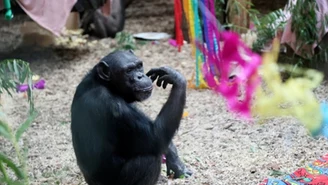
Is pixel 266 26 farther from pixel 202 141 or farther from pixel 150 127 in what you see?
pixel 150 127

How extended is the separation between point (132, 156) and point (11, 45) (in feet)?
11.4

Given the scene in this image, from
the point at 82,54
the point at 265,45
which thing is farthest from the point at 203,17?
the point at 82,54

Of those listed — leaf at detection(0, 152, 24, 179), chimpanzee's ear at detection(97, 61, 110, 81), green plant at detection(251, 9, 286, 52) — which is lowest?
green plant at detection(251, 9, 286, 52)

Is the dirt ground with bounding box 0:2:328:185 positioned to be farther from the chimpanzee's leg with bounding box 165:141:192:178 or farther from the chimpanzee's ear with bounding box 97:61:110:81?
the chimpanzee's ear with bounding box 97:61:110:81

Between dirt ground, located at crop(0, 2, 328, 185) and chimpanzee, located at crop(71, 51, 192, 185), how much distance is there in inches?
17.9

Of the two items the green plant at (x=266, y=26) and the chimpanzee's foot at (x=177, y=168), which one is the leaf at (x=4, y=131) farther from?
the green plant at (x=266, y=26)

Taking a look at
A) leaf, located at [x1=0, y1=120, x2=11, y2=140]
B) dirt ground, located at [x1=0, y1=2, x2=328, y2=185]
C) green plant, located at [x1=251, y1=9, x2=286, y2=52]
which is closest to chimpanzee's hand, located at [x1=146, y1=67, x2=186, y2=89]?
dirt ground, located at [x1=0, y1=2, x2=328, y2=185]

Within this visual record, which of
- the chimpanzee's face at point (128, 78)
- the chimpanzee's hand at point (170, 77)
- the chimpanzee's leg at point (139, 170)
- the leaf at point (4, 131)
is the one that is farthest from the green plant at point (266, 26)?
the leaf at point (4, 131)

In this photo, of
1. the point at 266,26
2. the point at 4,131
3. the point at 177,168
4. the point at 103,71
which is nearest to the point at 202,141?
the point at 177,168

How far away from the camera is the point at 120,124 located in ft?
6.81

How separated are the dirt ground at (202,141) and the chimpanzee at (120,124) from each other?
45 centimetres

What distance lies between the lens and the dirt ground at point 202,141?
264cm

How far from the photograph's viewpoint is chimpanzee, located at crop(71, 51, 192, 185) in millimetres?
2080

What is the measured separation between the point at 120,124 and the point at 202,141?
1029 mm
